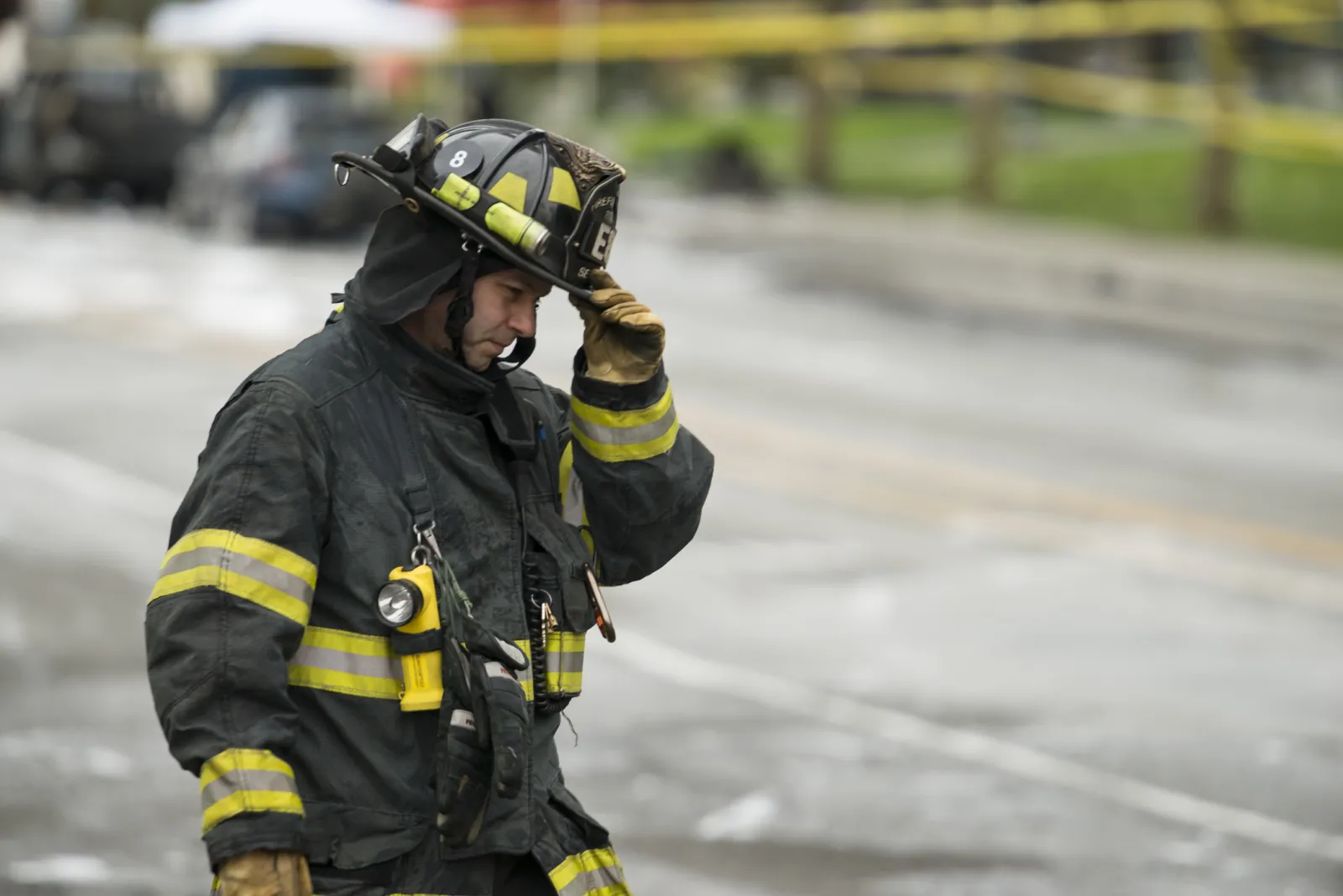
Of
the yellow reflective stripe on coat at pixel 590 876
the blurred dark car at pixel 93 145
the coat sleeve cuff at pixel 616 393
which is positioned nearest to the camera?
the yellow reflective stripe on coat at pixel 590 876

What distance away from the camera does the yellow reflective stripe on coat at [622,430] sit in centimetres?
369

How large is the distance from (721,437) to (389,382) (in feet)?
31.0

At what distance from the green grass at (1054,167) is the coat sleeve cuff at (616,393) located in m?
18.9

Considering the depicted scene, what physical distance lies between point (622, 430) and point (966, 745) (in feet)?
13.8

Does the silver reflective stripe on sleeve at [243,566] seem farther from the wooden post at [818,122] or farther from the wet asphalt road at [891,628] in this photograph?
the wooden post at [818,122]

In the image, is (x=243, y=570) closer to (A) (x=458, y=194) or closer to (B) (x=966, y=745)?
(A) (x=458, y=194)

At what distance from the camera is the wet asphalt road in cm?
670

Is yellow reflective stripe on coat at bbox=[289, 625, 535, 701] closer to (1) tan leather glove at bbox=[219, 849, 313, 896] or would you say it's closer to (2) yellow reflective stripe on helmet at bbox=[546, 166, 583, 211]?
(1) tan leather glove at bbox=[219, 849, 313, 896]

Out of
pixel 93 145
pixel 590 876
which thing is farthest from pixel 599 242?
pixel 93 145

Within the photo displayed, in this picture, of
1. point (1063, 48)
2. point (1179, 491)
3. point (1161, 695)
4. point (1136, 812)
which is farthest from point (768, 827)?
point (1063, 48)

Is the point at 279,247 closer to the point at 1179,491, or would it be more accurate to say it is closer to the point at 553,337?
the point at 553,337

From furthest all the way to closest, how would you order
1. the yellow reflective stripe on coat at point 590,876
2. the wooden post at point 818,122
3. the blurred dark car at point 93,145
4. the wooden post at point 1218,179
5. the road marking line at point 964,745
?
1. the blurred dark car at point 93,145
2. the wooden post at point 818,122
3. the wooden post at point 1218,179
4. the road marking line at point 964,745
5. the yellow reflective stripe on coat at point 590,876

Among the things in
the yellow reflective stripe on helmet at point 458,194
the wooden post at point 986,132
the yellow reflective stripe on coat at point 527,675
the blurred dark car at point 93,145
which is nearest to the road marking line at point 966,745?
the yellow reflective stripe on coat at point 527,675

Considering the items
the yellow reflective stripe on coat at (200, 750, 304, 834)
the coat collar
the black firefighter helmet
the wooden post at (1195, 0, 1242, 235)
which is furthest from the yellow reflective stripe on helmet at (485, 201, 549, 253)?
the wooden post at (1195, 0, 1242, 235)
